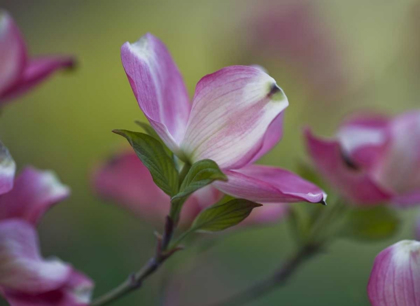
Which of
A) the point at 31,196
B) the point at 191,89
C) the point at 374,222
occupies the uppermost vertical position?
the point at 31,196

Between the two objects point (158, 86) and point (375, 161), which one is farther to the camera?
point (375, 161)

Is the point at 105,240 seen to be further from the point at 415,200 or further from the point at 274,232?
the point at 415,200

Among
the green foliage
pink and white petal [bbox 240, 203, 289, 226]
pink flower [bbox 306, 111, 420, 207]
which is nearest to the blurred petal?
pink flower [bbox 306, 111, 420, 207]

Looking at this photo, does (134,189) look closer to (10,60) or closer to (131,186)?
(131,186)

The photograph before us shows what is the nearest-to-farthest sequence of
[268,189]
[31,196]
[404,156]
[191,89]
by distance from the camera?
[268,189]
[31,196]
[404,156]
[191,89]

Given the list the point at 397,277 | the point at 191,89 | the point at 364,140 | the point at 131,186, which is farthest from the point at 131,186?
the point at 191,89

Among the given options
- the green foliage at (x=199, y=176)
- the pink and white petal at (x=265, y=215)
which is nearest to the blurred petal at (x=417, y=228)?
the pink and white petal at (x=265, y=215)

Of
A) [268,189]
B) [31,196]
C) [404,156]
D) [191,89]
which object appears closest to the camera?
[268,189]
